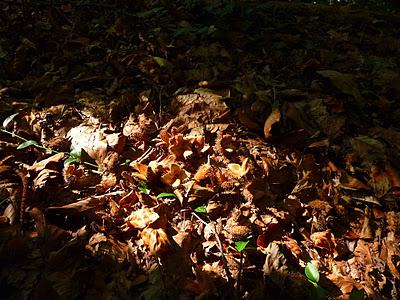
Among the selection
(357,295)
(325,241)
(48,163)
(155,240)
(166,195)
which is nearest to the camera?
(357,295)

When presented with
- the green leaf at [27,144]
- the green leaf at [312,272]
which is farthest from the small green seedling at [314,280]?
the green leaf at [27,144]

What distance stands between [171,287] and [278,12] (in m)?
3.55

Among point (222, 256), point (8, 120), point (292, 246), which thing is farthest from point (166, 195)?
point (8, 120)

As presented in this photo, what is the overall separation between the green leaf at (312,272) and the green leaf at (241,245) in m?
0.34

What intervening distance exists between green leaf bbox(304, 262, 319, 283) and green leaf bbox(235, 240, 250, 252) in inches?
13.4

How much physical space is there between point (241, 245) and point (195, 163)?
2.19 feet

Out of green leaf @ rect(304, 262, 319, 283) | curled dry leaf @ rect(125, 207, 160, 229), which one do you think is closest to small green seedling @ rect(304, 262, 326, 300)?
green leaf @ rect(304, 262, 319, 283)

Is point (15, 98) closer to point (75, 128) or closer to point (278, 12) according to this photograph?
point (75, 128)

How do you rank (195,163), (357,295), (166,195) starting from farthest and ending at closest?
(195,163) < (166,195) < (357,295)

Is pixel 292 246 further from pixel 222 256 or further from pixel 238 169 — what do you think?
pixel 238 169

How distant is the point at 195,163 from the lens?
7.43 feet

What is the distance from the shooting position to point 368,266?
1.88 meters

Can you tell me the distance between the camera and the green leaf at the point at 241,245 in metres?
1.81

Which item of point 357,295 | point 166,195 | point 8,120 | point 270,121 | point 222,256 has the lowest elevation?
point 357,295
